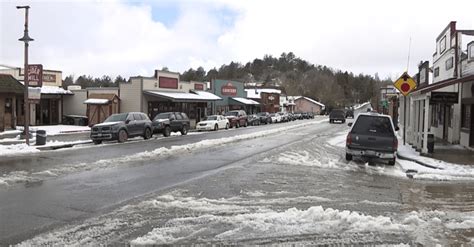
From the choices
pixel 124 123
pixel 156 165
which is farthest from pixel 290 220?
pixel 124 123

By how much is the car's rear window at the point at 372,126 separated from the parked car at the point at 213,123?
77.0 feet

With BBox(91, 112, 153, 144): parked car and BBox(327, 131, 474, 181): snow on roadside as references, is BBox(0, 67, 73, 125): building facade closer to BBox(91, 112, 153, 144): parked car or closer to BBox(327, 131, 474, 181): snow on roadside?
BBox(91, 112, 153, 144): parked car

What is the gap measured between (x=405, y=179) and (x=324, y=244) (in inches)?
288

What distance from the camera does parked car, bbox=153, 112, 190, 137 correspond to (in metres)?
29.4

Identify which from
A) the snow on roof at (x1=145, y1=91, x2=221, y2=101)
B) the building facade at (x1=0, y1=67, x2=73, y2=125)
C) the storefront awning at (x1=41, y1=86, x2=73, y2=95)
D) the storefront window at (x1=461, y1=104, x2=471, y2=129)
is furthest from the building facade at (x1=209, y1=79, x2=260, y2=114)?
the storefront window at (x1=461, y1=104, x2=471, y2=129)

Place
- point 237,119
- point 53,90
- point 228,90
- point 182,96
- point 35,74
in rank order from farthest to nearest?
point 228,90 → point 237,119 → point 182,96 → point 53,90 → point 35,74

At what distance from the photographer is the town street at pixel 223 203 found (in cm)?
646

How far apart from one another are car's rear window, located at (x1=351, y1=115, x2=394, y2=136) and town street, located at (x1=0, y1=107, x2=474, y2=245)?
1.38 m

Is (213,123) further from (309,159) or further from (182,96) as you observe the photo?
(309,159)

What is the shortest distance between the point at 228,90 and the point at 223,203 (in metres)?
52.3

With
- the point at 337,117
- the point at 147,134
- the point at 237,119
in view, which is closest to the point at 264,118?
the point at 337,117

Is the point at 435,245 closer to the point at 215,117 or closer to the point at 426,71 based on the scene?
the point at 426,71

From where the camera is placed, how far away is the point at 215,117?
134 ft

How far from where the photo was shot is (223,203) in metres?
8.58
